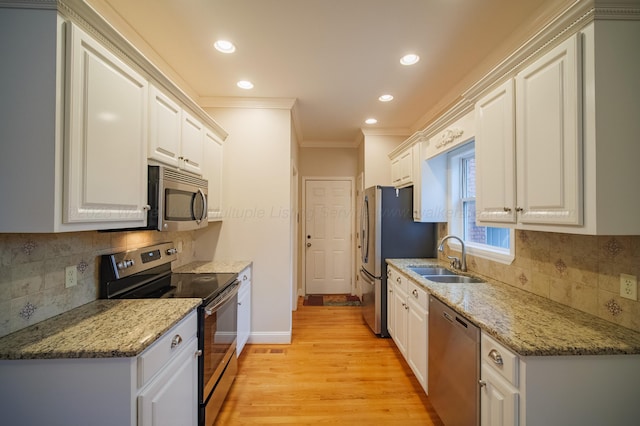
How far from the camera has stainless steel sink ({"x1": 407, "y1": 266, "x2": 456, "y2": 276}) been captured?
8.31 ft

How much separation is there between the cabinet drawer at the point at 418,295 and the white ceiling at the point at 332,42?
189 cm

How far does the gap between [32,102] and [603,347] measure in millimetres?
2474

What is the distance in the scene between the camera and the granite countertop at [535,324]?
3.43 feet

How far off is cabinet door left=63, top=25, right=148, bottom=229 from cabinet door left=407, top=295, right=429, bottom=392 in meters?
2.05

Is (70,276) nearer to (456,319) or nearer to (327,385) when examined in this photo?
(327,385)

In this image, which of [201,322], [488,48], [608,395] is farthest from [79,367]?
[488,48]

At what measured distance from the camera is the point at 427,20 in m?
1.72

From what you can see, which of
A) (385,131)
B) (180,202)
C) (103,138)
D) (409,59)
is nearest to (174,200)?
(180,202)

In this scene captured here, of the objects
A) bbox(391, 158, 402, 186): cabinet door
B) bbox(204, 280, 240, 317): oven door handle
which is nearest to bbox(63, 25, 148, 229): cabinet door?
bbox(204, 280, 240, 317): oven door handle

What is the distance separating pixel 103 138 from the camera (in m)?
1.25

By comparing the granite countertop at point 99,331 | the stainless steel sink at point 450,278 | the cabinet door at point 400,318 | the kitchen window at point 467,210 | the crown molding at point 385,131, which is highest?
the crown molding at point 385,131

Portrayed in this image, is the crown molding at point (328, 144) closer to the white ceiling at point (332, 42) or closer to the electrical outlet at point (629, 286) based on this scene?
the white ceiling at point (332, 42)

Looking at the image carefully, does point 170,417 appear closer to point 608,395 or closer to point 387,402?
point 387,402

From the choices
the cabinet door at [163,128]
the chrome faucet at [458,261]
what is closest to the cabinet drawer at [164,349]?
the cabinet door at [163,128]
